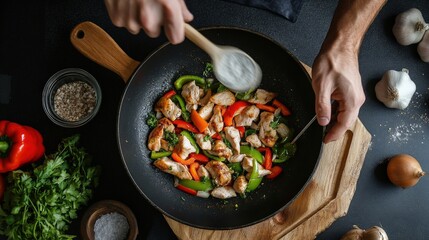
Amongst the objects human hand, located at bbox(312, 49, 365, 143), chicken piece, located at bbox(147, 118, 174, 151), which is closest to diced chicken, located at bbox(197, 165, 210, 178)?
chicken piece, located at bbox(147, 118, 174, 151)

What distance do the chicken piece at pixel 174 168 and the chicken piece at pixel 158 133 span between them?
73 mm

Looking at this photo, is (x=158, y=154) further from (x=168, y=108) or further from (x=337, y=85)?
(x=337, y=85)

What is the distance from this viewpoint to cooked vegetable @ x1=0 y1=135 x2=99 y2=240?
7.53 ft

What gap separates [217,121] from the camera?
8.21 feet

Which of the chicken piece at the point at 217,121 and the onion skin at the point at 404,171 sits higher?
the chicken piece at the point at 217,121

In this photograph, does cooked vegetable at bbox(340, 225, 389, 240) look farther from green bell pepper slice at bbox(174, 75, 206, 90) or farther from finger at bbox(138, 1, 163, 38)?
finger at bbox(138, 1, 163, 38)

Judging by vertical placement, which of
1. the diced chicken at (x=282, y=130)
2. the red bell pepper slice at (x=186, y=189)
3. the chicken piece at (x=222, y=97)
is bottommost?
the red bell pepper slice at (x=186, y=189)

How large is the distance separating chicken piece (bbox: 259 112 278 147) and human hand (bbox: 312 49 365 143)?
45 centimetres

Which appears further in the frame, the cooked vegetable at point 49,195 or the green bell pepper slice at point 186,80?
the green bell pepper slice at point 186,80

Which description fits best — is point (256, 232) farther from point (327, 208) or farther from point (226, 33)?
point (226, 33)

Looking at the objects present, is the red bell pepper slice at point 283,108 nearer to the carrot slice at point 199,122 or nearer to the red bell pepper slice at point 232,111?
the red bell pepper slice at point 232,111

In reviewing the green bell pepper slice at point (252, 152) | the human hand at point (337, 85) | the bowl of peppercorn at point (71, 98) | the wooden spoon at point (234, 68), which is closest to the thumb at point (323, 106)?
the human hand at point (337, 85)

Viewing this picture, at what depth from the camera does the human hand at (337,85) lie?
2016 millimetres

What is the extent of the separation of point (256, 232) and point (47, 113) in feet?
3.91
